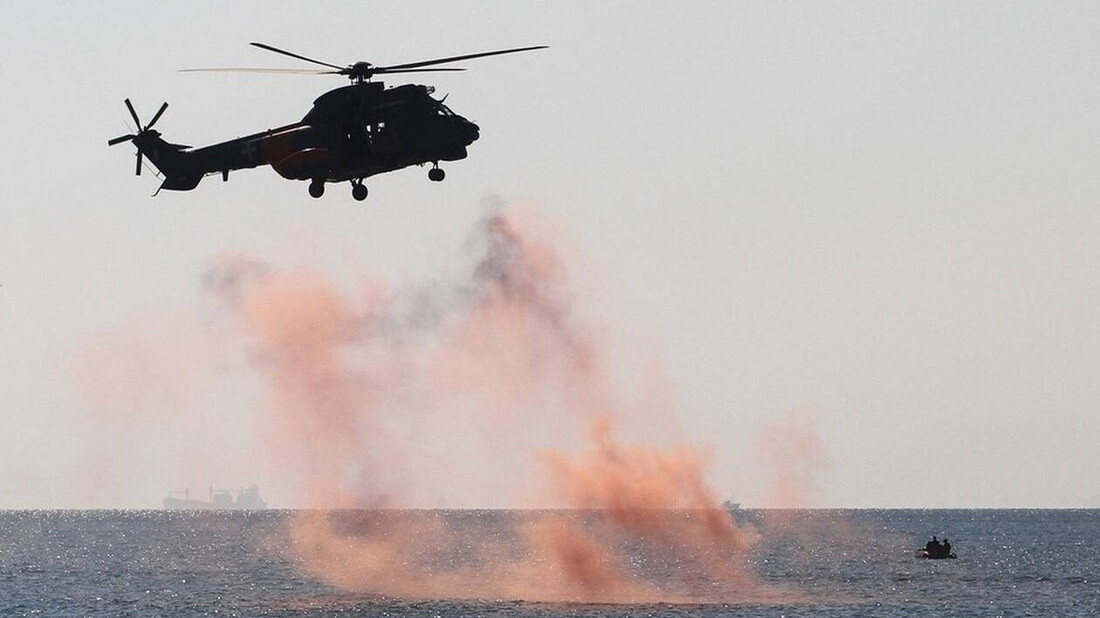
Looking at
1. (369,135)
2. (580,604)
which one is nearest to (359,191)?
(369,135)

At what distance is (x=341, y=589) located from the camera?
4606 inches

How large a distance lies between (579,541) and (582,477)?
21.5 m

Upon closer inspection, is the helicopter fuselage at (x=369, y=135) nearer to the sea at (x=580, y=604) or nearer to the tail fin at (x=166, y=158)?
the tail fin at (x=166, y=158)

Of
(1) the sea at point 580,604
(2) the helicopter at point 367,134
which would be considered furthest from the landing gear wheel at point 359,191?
(1) the sea at point 580,604

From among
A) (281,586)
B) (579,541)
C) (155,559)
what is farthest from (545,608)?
(155,559)

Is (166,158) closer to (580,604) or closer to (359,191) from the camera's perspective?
(359,191)

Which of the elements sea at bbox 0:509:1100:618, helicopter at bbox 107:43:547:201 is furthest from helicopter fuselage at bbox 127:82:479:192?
sea at bbox 0:509:1100:618

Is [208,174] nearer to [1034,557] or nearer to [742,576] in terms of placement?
[742,576]

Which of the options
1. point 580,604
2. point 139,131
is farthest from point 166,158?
point 580,604

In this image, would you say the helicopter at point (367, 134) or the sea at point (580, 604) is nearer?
the helicopter at point (367, 134)

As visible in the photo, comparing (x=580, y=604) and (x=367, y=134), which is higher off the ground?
(x=367, y=134)

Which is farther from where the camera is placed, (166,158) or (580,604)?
(580,604)

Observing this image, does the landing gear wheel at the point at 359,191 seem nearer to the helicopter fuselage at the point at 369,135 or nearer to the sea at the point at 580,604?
the helicopter fuselage at the point at 369,135

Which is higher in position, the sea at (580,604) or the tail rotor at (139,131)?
the tail rotor at (139,131)
